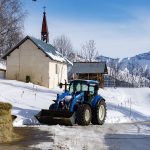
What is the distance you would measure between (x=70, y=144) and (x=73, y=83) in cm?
1018

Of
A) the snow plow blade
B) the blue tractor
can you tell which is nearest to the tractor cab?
the blue tractor

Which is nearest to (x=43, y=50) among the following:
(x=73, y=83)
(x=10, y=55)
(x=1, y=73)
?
(x=10, y=55)

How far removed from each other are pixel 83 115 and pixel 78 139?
597cm

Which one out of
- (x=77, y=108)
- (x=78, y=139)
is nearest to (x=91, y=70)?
(x=77, y=108)

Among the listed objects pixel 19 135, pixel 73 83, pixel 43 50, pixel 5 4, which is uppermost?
pixel 5 4

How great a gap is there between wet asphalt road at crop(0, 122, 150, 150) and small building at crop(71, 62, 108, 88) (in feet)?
156

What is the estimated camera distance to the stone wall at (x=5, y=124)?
626 inches

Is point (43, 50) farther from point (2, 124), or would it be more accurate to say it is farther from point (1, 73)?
point (2, 124)

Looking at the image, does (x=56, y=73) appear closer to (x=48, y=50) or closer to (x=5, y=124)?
(x=48, y=50)

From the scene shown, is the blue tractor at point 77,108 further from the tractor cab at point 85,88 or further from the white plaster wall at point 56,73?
the white plaster wall at point 56,73

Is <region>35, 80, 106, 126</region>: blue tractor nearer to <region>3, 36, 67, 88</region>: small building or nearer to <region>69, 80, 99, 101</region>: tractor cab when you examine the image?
<region>69, 80, 99, 101</region>: tractor cab

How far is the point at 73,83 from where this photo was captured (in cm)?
2467

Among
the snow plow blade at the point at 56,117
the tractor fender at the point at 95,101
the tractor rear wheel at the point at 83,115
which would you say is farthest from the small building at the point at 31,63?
the snow plow blade at the point at 56,117

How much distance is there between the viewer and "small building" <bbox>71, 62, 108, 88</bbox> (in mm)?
67562
